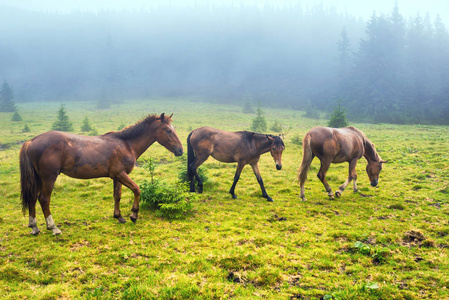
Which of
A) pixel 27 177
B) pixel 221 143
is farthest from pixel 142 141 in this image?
pixel 221 143

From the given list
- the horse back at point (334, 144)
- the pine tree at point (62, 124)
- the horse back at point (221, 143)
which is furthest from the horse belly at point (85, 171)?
the pine tree at point (62, 124)

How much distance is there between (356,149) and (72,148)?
10430mm

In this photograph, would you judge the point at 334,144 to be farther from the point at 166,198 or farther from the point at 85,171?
the point at 85,171

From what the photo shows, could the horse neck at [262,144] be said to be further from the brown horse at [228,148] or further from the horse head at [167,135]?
the horse head at [167,135]

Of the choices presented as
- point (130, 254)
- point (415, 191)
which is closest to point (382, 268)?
point (130, 254)

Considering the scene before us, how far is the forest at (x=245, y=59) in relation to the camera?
63312mm

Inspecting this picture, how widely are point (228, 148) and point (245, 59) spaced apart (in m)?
129

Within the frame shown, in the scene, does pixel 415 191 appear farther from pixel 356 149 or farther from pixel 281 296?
pixel 281 296

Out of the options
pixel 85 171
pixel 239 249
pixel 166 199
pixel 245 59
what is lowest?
pixel 239 249

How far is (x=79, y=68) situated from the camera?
11550 centimetres

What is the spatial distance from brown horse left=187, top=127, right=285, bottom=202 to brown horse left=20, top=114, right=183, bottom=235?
9.65ft

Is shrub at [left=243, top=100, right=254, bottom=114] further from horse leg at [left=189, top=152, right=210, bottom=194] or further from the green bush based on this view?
the green bush

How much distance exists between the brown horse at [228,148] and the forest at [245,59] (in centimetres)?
5025

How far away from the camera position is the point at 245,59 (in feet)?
423
